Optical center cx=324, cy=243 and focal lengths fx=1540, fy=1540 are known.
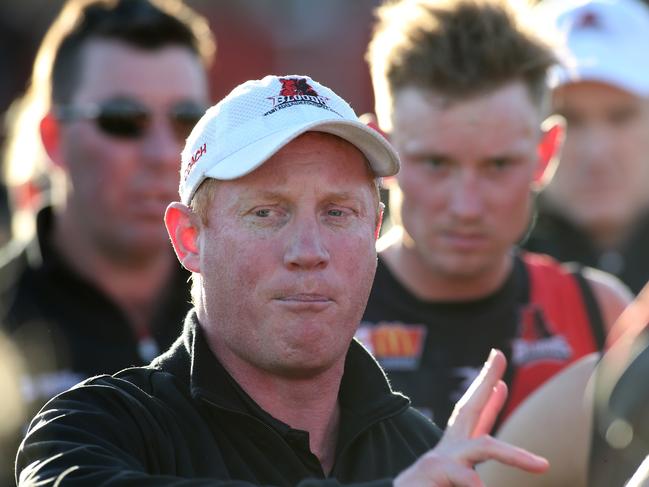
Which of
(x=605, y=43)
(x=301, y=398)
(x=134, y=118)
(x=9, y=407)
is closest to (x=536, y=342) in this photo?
(x=9, y=407)

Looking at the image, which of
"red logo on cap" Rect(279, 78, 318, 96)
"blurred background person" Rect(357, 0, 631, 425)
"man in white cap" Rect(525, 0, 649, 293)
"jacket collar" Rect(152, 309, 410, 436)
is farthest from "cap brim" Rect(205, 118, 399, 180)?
"man in white cap" Rect(525, 0, 649, 293)

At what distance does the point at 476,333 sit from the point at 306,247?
2377 mm

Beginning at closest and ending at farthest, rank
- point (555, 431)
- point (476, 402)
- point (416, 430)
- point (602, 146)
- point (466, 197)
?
point (476, 402) → point (416, 430) → point (555, 431) → point (466, 197) → point (602, 146)

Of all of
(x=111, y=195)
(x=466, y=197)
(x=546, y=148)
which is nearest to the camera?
(x=466, y=197)

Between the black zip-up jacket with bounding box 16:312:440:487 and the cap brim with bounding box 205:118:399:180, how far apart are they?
1.22ft

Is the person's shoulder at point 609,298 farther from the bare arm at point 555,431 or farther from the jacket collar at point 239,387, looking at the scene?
the jacket collar at point 239,387

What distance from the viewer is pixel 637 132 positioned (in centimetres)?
732

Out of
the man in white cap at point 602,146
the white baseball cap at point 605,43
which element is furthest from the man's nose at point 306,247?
the white baseball cap at point 605,43

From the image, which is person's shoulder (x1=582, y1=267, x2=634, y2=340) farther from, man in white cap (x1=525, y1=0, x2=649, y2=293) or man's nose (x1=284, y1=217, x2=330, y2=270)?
man's nose (x1=284, y1=217, x2=330, y2=270)

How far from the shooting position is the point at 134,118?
626 centimetres

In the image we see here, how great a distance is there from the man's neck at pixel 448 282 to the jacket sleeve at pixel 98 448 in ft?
8.39

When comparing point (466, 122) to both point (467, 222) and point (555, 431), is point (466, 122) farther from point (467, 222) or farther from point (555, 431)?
point (555, 431)

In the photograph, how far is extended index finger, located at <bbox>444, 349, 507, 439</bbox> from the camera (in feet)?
8.65

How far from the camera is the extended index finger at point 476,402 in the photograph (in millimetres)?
2637
